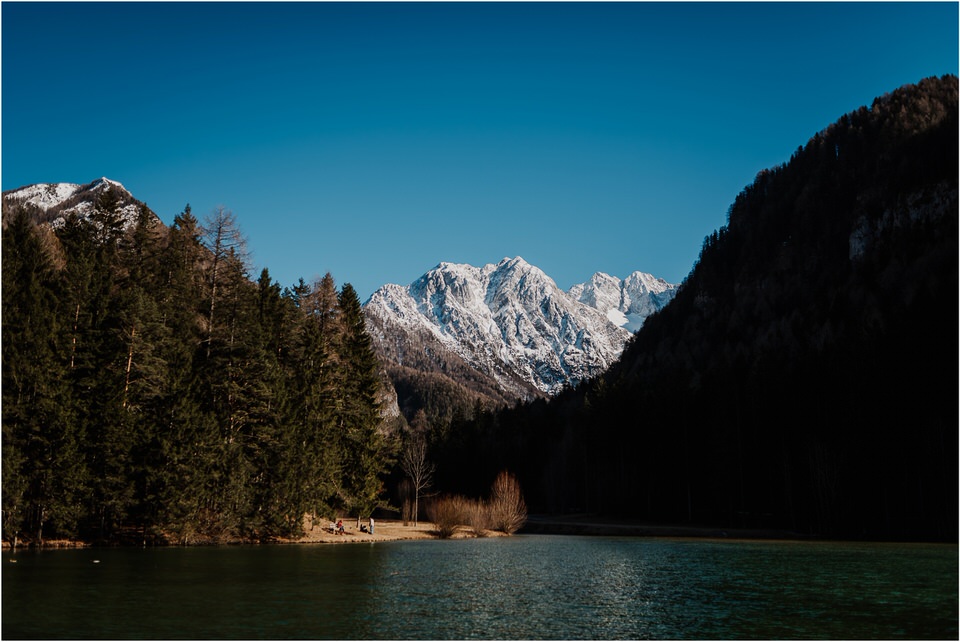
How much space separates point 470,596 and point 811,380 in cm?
5900

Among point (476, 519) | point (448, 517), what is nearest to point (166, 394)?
point (448, 517)

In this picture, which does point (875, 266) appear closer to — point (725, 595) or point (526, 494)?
point (526, 494)

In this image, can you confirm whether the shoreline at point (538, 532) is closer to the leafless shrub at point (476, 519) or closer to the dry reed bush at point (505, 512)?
the leafless shrub at point (476, 519)

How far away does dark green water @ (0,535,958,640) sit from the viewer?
1844cm

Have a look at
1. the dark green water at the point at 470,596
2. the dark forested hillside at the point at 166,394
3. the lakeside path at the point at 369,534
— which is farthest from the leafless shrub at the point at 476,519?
the dark green water at the point at 470,596

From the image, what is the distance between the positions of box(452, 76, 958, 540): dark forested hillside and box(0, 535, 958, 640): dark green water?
2574cm

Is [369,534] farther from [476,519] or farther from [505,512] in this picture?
[505,512]

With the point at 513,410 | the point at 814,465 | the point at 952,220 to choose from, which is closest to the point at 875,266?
the point at 952,220

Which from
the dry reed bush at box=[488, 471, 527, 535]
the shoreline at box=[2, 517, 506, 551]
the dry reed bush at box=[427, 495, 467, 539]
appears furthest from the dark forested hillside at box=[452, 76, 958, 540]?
the dry reed bush at box=[427, 495, 467, 539]

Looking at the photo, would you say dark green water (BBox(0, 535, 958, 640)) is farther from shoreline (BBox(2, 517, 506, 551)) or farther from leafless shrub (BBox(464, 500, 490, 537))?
leafless shrub (BBox(464, 500, 490, 537))

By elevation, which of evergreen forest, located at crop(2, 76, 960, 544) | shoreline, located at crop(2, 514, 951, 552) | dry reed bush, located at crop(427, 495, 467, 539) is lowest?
shoreline, located at crop(2, 514, 951, 552)

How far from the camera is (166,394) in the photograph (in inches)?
1858

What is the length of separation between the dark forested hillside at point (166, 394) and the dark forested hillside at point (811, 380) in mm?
39286

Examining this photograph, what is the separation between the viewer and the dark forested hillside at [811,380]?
6309 centimetres
